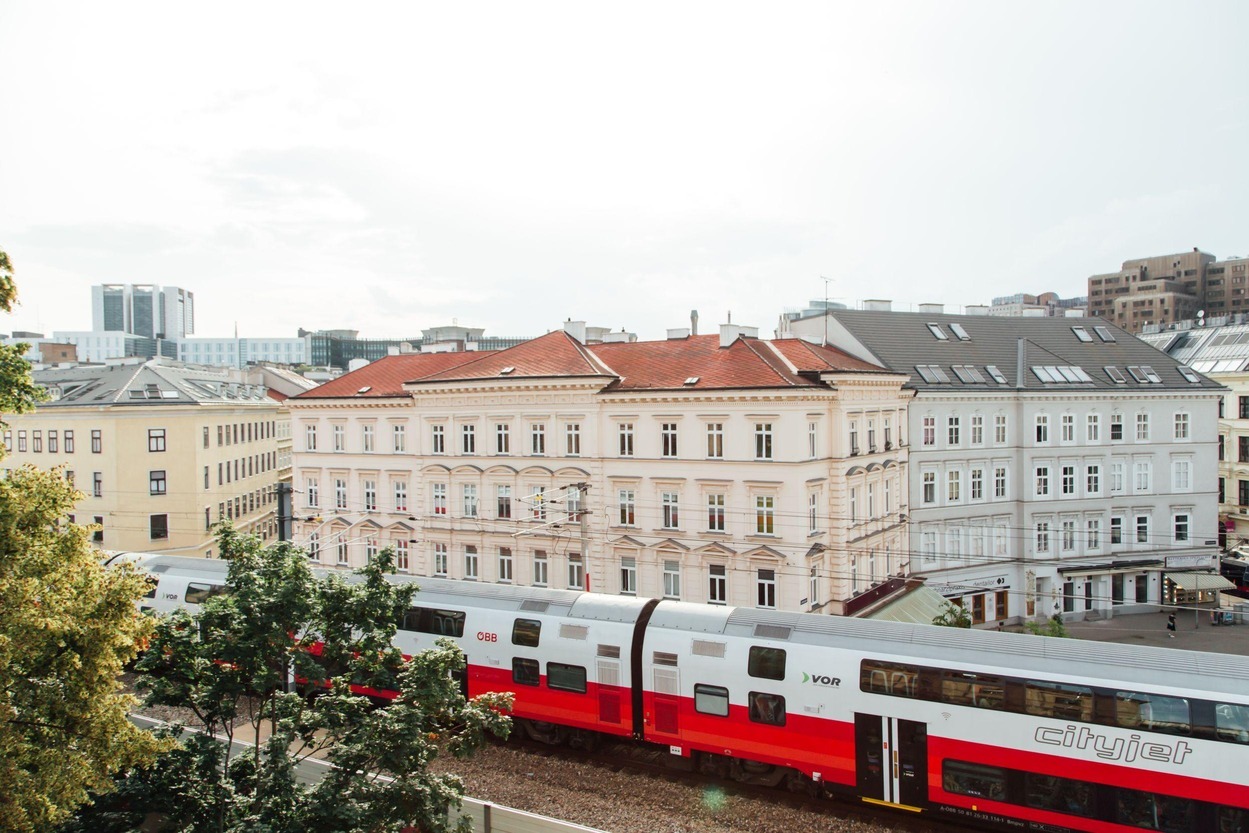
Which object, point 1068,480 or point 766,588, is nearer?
point 766,588

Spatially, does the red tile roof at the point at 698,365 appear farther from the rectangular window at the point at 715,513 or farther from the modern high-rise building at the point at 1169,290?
the modern high-rise building at the point at 1169,290

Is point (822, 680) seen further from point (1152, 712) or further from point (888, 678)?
point (1152, 712)

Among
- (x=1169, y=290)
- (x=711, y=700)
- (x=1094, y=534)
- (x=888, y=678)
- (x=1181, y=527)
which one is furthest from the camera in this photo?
(x=1169, y=290)

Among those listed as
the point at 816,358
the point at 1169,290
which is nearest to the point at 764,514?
the point at 816,358

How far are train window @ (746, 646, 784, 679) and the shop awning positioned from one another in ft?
131

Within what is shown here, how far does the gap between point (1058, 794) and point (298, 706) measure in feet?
50.8

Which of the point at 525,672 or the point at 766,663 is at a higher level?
the point at 766,663

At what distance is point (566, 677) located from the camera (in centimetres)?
2492

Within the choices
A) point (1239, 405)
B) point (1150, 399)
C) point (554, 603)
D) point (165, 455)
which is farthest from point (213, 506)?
point (1239, 405)

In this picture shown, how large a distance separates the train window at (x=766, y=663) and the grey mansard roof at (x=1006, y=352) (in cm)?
2760

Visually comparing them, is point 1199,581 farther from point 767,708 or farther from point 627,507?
point 767,708

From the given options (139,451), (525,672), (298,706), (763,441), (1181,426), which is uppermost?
(763,441)

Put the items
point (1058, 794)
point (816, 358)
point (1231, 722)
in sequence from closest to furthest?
point (1231, 722)
point (1058, 794)
point (816, 358)

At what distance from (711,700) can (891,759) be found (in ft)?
15.1
